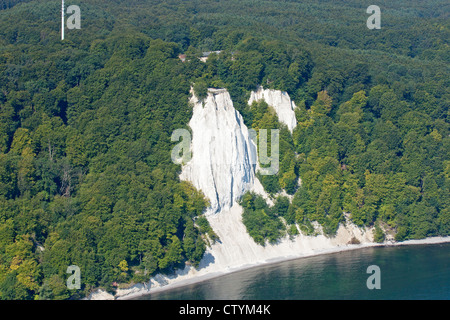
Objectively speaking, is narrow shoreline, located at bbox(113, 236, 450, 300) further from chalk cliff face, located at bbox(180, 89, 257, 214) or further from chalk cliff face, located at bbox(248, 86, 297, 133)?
chalk cliff face, located at bbox(248, 86, 297, 133)

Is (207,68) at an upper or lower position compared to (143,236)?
upper

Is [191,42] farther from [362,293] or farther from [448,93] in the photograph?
[362,293]

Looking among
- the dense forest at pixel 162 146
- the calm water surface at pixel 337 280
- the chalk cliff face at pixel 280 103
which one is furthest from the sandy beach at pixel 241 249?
the chalk cliff face at pixel 280 103

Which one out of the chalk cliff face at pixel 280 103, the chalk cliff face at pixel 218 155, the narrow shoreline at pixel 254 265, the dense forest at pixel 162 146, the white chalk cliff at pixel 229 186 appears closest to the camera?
the narrow shoreline at pixel 254 265

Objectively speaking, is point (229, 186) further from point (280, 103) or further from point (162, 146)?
point (280, 103)

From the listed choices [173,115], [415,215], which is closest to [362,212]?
[415,215]

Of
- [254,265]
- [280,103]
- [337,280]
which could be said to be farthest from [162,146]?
[337,280]

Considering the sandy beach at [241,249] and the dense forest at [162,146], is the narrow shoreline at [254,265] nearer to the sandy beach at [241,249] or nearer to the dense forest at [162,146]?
the sandy beach at [241,249]

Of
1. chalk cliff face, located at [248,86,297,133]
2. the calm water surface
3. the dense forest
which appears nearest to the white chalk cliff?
the dense forest
